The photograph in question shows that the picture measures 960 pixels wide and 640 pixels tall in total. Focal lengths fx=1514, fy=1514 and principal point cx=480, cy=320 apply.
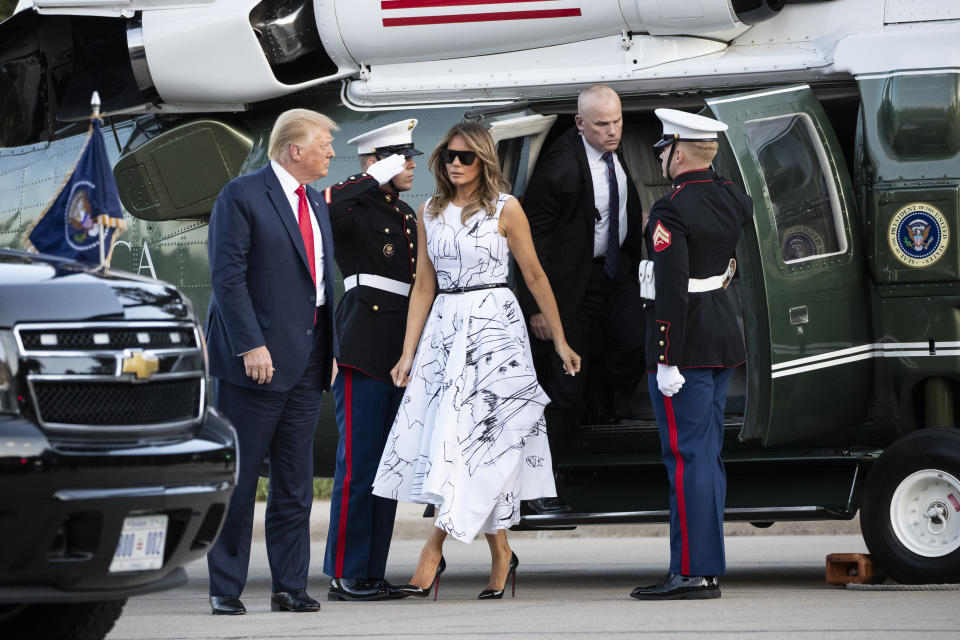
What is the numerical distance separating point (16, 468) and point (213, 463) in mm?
684

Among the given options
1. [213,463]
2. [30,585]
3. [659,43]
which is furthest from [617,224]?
[30,585]

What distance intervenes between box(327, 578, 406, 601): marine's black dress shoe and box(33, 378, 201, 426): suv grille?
2353 mm

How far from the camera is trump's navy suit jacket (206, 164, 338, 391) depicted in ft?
19.6

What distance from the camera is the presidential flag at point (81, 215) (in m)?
7.13

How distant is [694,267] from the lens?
21.1 feet

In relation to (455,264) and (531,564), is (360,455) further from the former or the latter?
(531,564)

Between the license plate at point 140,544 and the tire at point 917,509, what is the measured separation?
3797 millimetres

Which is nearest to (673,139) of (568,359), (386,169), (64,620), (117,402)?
(568,359)

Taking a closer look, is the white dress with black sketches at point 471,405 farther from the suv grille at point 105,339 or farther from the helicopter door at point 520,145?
the suv grille at point 105,339

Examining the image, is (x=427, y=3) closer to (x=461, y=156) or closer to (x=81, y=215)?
(x=461, y=156)

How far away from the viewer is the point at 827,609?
236 inches

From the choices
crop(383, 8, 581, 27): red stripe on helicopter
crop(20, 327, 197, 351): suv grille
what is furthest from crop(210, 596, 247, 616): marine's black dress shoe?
crop(383, 8, 581, 27): red stripe on helicopter

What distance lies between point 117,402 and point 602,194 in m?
3.53

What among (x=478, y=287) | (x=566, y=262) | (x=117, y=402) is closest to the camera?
(x=117, y=402)
